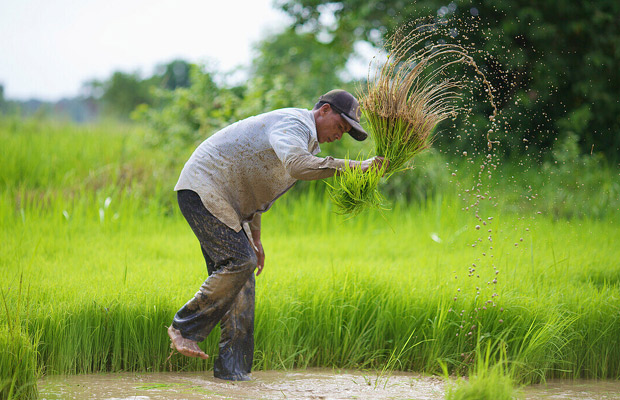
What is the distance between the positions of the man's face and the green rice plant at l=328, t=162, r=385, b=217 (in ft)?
1.16

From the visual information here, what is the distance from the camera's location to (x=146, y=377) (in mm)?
4273

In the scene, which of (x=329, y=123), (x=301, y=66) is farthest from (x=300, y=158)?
(x=301, y=66)

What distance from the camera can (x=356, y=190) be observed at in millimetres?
3807

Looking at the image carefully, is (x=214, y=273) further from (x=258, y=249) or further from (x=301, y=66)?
(x=301, y=66)

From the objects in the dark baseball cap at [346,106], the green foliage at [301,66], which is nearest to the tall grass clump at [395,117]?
the dark baseball cap at [346,106]

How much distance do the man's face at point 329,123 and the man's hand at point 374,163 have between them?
1.08ft

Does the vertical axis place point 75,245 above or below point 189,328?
above

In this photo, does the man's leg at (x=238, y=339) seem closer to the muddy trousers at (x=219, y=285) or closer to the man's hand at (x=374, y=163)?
the muddy trousers at (x=219, y=285)

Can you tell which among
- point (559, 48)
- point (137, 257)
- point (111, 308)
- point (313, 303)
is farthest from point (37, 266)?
point (559, 48)

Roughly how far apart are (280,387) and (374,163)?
161 centimetres

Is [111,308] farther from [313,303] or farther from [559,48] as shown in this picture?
[559,48]

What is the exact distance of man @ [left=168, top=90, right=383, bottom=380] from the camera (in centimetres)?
405

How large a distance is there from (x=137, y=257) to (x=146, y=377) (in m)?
2.21

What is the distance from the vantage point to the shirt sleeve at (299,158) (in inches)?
140
